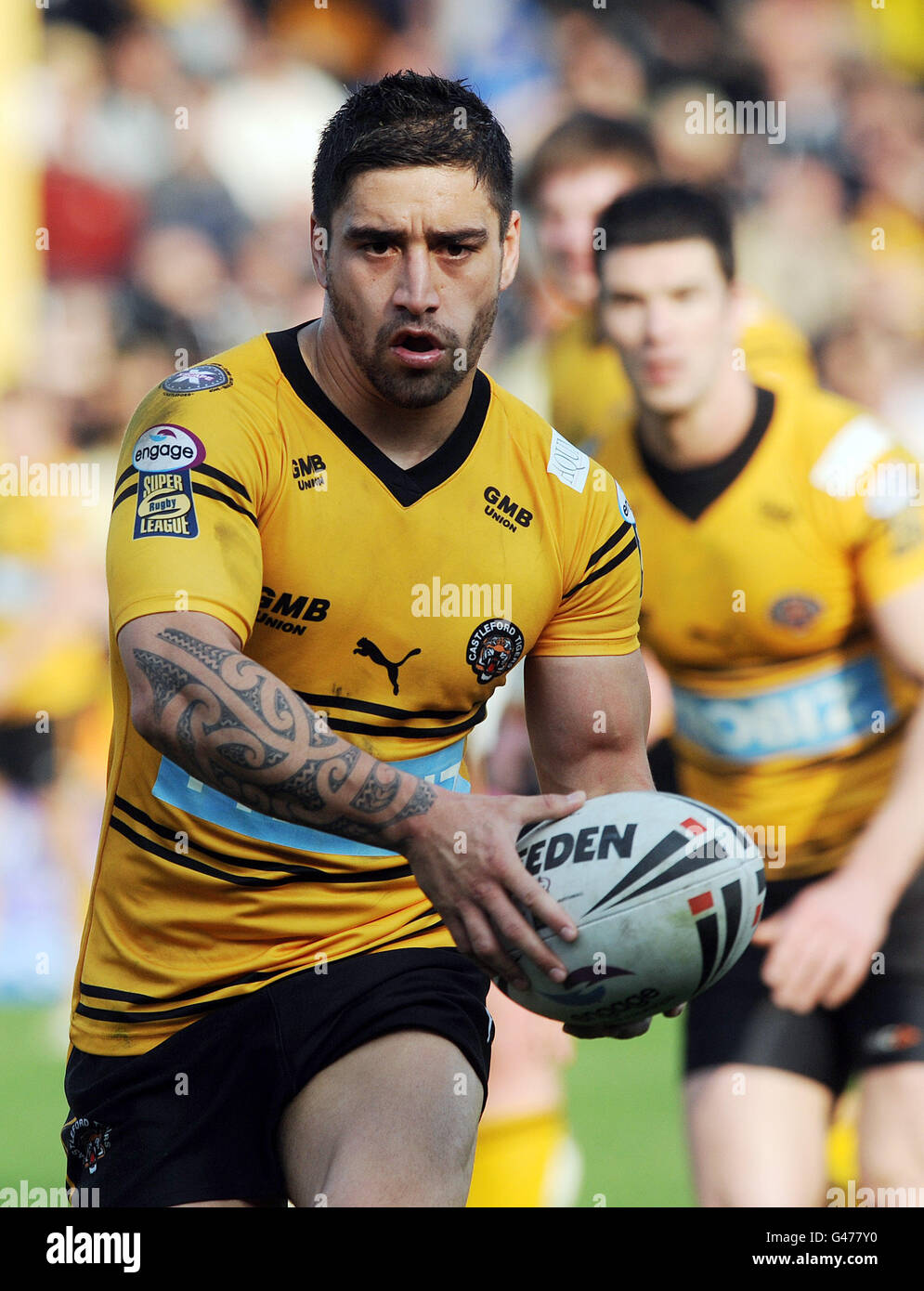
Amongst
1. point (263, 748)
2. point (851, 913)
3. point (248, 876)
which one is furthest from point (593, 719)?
point (851, 913)

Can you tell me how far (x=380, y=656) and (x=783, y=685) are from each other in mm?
2558

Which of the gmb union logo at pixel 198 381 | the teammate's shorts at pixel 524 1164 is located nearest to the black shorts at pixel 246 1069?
the gmb union logo at pixel 198 381

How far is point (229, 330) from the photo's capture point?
33.6 feet

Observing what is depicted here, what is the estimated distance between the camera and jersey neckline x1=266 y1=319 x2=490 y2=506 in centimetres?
339

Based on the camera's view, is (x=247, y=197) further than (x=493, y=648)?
Yes

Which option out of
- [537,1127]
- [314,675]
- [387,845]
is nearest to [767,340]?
[537,1127]

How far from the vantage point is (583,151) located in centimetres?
734

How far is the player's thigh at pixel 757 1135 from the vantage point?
5.02m

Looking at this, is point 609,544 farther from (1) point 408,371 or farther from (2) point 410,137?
(2) point 410,137

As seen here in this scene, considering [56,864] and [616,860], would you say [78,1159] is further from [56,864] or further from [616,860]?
[56,864]

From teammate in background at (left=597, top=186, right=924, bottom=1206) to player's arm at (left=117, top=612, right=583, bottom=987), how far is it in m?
2.59

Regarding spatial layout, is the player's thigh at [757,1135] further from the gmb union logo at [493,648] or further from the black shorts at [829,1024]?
the gmb union logo at [493,648]

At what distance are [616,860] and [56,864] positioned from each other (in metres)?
6.84

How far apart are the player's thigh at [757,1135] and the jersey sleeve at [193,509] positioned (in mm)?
2763
